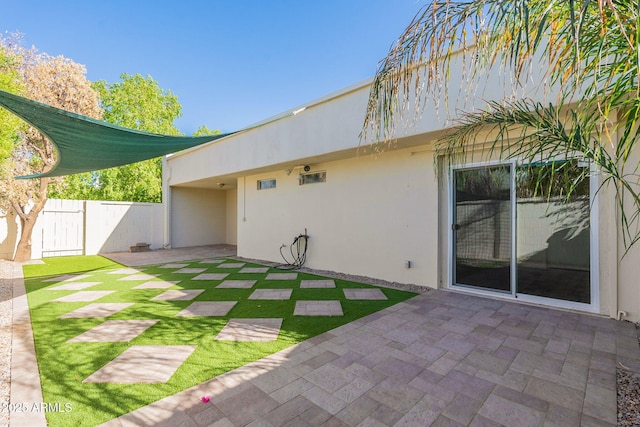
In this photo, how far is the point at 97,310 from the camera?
4.12m

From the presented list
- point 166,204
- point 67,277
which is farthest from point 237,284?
point 166,204

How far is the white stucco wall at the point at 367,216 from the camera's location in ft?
17.9

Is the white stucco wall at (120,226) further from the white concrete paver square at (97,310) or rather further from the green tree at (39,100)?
the white concrete paver square at (97,310)

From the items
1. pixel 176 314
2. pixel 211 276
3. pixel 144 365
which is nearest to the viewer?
pixel 144 365

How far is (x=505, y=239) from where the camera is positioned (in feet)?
15.0

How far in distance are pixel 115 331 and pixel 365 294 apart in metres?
3.62

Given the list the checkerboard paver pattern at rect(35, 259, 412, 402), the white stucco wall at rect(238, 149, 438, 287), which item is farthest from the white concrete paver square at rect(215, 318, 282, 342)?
the white stucco wall at rect(238, 149, 438, 287)

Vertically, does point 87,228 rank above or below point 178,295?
above

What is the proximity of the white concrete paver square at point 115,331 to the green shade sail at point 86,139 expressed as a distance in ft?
8.49

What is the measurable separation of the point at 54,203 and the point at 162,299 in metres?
8.38

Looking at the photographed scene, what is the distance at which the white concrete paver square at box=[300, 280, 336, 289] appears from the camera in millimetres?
5590

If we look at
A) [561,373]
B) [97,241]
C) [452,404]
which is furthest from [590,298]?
[97,241]

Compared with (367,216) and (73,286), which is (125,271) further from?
(367,216)

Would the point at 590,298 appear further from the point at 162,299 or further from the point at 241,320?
the point at 162,299
